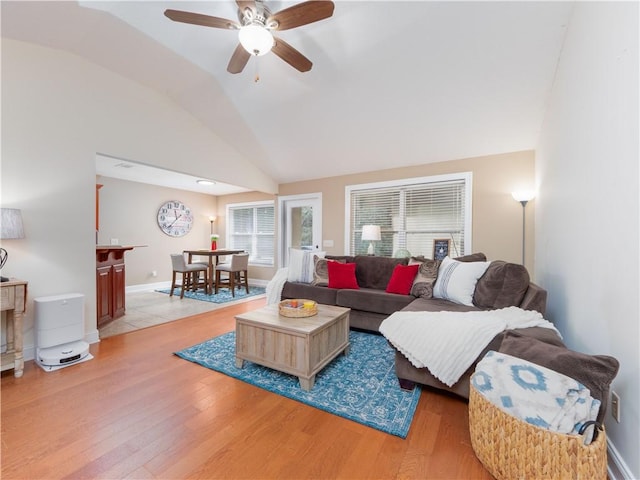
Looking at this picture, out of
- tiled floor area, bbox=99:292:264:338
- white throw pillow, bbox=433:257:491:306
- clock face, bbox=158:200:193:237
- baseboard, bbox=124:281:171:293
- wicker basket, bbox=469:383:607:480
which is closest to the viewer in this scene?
wicker basket, bbox=469:383:607:480

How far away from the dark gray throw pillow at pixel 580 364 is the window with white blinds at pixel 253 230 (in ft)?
17.4

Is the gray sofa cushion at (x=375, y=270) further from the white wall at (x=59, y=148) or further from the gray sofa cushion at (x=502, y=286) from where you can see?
the white wall at (x=59, y=148)

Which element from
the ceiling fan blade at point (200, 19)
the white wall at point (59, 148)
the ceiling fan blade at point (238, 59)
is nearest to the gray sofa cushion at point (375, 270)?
the ceiling fan blade at point (238, 59)

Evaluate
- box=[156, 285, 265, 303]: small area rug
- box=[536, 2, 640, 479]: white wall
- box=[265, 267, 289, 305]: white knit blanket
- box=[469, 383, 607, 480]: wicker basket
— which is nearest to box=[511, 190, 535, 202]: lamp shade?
box=[536, 2, 640, 479]: white wall

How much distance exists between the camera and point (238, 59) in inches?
90.8

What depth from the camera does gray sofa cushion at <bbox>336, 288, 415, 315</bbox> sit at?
10.0 feet

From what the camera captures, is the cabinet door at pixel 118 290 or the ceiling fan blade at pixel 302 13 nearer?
the ceiling fan blade at pixel 302 13

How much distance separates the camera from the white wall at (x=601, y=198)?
1.20 m

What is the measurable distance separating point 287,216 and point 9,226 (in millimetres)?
3919

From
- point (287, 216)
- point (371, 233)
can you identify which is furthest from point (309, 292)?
point (287, 216)

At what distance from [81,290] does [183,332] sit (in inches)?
43.0

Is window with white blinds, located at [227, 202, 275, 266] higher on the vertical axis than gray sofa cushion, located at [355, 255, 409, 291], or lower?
higher

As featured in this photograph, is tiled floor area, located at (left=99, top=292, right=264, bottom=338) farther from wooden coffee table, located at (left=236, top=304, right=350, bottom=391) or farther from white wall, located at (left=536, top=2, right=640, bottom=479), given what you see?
white wall, located at (left=536, top=2, right=640, bottom=479)

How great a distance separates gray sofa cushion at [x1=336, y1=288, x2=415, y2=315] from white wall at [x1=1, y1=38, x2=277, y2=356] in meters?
2.75
